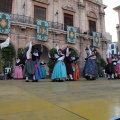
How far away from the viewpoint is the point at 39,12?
15281mm

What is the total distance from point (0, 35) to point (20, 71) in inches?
124

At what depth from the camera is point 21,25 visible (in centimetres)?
1346

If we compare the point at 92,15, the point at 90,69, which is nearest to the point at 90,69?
the point at 90,69

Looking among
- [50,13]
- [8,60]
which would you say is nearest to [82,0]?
[50,13]

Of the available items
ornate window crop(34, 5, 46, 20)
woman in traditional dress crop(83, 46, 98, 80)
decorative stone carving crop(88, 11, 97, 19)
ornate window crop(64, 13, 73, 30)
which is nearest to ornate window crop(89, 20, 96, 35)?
decorative stone carving crop(88, 11, 97, 19)

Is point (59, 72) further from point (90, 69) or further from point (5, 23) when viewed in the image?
point (5, 23)

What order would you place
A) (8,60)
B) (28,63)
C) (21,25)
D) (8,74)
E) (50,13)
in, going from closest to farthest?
1. (28,63)
2. (8,74)
3. (8,60)
4. (21,25)
5. (50,13)

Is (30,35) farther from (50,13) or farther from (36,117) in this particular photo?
(36,117)

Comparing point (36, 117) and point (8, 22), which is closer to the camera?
point (36, 117)

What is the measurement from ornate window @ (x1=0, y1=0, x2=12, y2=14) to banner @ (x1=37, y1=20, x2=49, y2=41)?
2.47 meters

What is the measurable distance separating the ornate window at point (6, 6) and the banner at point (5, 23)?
1.11 meters

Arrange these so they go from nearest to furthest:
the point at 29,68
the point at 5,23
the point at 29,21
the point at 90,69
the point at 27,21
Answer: the point at 29,68 < the point at 90,69 < the point at 5,23 < the point at 27,21 < the point at 29,21

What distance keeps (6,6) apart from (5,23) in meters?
1.98

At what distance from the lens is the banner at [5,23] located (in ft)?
40.8
